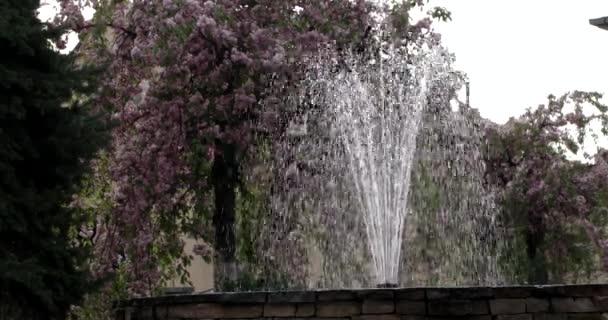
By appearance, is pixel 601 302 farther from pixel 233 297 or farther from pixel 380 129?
pixel 380 129

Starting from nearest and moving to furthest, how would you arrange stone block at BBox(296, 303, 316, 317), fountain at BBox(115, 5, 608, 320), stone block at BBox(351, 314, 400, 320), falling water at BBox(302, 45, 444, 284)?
1. stone block at BBox(351, 314, 400, 320)
2. stone block at BBox(296, 303, 316, 317)
3. falling water at BBox(302, 45, 444, 284)
4. fountain at BBox(115, 5, 608, 320)

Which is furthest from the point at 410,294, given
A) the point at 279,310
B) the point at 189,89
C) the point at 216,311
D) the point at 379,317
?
the point at 189,89

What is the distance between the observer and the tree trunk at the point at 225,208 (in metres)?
15.9

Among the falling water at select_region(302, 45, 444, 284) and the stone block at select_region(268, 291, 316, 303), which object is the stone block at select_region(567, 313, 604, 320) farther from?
the falling water at select_region(302, 45, 444, 284)

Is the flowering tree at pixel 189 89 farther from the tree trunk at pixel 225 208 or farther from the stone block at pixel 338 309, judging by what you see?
the stone block at pixel 338 309

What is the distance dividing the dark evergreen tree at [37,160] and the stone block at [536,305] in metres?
4.81

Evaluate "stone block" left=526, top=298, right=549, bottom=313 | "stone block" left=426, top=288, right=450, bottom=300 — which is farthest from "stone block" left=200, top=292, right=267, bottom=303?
"stone block" left=526, top=298, right=549, bottom=313

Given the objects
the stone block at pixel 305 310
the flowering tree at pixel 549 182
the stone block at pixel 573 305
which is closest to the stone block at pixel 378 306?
the stone block at pixel 305 310

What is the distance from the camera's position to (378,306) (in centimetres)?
957

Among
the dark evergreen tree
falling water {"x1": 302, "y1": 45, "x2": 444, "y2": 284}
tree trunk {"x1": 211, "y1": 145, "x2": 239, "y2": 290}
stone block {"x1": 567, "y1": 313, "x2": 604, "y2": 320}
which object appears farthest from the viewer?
tree trunk {"x1": 211, "y1": 145, "x2": 239, "y2": 290}

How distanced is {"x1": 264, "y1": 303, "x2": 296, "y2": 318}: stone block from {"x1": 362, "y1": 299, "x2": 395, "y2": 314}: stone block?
2.26ft

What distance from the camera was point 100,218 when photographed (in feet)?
56.5

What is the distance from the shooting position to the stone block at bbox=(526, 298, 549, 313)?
31.3 ft

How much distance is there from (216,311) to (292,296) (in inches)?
31.7
